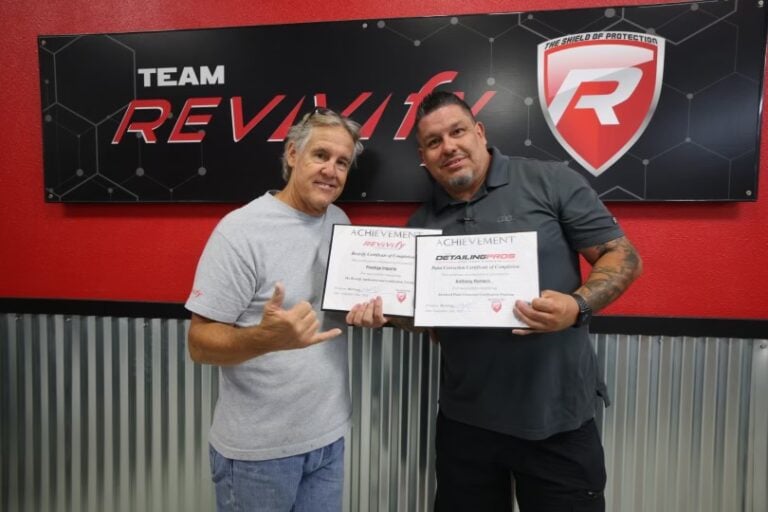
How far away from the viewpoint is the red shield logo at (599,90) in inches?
50.8

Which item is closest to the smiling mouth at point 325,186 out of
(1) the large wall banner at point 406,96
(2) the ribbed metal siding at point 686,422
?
(1) the large wall banner at point 406,96

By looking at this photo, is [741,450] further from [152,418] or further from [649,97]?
[152,418]

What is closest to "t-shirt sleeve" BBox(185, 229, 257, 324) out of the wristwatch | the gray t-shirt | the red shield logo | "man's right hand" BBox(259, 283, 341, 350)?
the gray t-shirt

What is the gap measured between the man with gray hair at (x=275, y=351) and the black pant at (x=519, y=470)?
335mm

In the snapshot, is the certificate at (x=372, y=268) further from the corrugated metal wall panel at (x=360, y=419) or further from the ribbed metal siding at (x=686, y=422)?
the ribbed metal siding at (x=686, y=422)

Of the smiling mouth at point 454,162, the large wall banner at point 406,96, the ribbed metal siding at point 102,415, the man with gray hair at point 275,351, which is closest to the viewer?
the man with gray hair at point 275,351

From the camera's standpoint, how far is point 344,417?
1143mm

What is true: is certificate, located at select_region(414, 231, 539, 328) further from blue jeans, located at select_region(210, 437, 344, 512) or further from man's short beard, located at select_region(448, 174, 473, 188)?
blue jeans, located at select_region(210, 437, 344, 512)

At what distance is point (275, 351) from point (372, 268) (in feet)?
0.97

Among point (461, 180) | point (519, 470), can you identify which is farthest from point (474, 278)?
point (519, 470)

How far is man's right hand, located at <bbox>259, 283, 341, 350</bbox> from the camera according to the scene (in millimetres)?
888

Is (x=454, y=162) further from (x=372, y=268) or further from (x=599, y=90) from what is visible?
(x=599, y=90)

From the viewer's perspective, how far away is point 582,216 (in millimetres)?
1081

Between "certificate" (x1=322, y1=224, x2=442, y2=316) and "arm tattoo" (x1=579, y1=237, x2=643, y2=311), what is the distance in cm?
39
